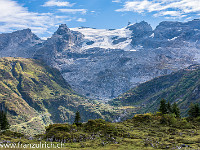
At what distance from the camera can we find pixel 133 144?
50.9 m

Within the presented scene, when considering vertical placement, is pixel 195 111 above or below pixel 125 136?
above

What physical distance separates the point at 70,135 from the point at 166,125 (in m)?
32.6

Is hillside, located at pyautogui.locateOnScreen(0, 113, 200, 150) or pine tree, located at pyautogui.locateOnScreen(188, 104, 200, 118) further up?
pine tree, located at pyautogui.locateOnScreen(188, 104, 200, 118)

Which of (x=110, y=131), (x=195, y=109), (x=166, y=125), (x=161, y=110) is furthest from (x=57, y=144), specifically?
(x=195, y=109)

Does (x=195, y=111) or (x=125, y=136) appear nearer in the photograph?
(x=125, y=136)

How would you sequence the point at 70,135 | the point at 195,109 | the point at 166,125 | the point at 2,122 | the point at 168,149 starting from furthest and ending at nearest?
the point at 195,109, the point at 2,122, the point at 166,125, the point at 70,135, the point at 168,149

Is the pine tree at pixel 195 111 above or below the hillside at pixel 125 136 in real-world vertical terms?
above

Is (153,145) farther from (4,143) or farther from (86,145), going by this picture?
(4,143)

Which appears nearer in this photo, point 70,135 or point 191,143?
point 191,143

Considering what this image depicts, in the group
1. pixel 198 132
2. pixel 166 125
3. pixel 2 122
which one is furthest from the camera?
pixel 2 122

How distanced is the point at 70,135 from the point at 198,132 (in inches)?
1450

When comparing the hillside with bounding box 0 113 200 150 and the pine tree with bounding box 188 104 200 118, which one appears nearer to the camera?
the hillside with bounding box 0 113 200 150

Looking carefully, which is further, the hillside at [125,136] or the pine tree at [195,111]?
the pine tree at [195,111]

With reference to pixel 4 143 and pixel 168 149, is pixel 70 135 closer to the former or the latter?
pixel 4 143
